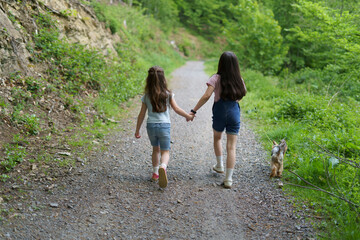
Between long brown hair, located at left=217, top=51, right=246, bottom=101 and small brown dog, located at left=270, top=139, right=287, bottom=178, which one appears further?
small brown dog, located at left=270, top=139, right=287, bottom=178

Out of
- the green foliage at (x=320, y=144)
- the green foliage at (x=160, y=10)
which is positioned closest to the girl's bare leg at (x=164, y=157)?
the green foliage at (x=320, y=144)

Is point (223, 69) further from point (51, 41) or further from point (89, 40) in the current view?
point (89, 40)

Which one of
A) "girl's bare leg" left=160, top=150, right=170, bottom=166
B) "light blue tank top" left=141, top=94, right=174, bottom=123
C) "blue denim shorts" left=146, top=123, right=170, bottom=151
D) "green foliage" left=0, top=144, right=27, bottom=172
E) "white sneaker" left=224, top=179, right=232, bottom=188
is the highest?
"light blue tank top" left=141, top=94, right=174, bottom=123

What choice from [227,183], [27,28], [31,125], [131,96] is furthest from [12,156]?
[131,96]

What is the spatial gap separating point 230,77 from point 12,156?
354cm

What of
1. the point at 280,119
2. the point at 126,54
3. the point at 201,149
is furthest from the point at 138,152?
the point at 126,54

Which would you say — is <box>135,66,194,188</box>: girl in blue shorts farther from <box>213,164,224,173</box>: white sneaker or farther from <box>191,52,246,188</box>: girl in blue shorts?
<box>213,164,224,173</box>: white sneaker

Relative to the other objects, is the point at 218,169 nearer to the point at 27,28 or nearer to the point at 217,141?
the point at 217,141

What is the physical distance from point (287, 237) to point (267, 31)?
54.0 feet

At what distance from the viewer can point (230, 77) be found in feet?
13.7

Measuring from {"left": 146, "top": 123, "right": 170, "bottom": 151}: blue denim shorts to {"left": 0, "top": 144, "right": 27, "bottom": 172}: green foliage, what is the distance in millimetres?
2078

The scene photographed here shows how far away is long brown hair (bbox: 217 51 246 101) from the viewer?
13.6 feet

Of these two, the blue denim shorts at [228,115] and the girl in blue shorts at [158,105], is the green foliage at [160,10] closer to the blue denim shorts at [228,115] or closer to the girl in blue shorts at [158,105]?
the girl in blue shorts at [158,105]

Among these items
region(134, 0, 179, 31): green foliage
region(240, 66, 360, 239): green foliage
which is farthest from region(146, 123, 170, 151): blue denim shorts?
region(134, 0, 179, 31): green foliage
